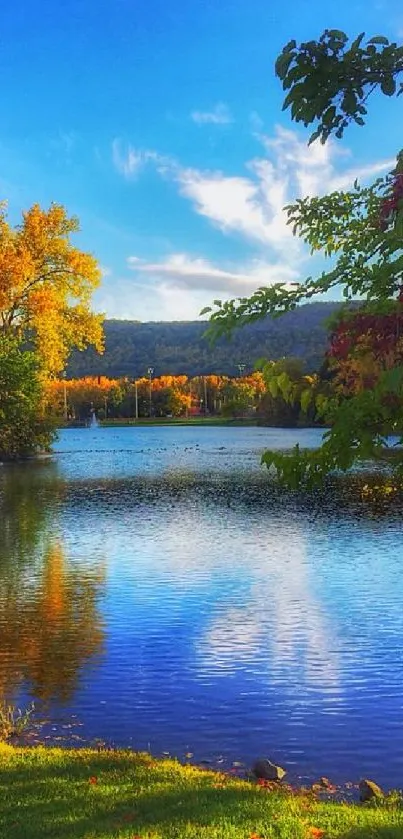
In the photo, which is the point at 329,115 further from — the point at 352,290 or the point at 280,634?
the point at 280,634

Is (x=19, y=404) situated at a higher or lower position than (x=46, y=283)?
lower

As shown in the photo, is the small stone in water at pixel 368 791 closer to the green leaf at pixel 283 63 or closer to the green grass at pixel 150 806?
the green grass at pixel 150 806

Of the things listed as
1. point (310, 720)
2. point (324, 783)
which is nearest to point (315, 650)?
point (310, 720)

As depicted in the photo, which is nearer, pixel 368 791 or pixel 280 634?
pixel 368 791

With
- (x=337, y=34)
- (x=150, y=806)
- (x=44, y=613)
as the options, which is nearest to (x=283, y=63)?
(x=337, y=34)

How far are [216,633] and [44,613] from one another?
13.3ft

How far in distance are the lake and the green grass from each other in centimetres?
144

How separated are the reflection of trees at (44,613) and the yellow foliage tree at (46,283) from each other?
28960 mm

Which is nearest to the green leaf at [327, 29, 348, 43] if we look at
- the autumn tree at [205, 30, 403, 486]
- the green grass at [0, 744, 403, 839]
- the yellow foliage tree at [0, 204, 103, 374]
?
the autumn tree at [205, 30, 403, 486]

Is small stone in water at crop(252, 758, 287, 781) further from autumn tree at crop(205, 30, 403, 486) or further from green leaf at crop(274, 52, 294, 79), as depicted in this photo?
green leaf at crop(274, 52, 294, 79)

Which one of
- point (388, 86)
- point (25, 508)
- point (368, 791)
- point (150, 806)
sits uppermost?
point (388, 86)

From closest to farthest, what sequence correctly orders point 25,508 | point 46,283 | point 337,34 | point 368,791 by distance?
point 337,34 < point 368,791 < point 25,508 < point 46,283

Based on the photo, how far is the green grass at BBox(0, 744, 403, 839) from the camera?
6938mm

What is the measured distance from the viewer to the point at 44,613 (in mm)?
18000
